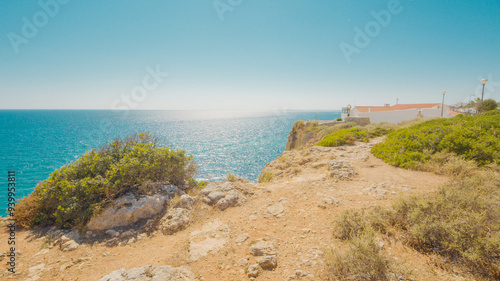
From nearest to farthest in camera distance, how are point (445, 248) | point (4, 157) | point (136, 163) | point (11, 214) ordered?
point (445, 248) < point (11, 214) < point (136, 163) < point (4, 157)

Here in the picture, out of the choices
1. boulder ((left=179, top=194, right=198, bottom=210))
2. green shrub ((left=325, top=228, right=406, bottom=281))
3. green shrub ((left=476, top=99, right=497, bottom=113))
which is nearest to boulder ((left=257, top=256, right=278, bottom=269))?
green shrub ((left=325, top=228, right=406, bottom=281))

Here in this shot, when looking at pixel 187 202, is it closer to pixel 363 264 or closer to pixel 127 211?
pixel 127 211

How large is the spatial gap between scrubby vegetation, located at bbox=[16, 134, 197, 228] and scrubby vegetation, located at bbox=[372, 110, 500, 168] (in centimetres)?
Answer: 998

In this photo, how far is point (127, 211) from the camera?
543 cm

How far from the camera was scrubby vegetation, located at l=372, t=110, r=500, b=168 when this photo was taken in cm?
764

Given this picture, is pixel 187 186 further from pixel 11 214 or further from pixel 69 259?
pixel 11 214

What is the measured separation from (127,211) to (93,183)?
4.36ft

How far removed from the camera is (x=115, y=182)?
5.65 metres

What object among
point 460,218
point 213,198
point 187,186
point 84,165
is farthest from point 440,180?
point 84,165

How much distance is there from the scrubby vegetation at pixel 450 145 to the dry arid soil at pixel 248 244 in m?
1.90

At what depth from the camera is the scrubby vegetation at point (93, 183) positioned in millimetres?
5363

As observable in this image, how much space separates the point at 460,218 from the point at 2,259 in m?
9.17

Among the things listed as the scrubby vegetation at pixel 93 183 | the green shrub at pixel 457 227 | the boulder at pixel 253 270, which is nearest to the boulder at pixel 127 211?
the scrubby vegetation at pixel 93 183

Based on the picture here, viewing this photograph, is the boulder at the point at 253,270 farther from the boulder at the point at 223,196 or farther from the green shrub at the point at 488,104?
the green shrub at the point at 488,104
